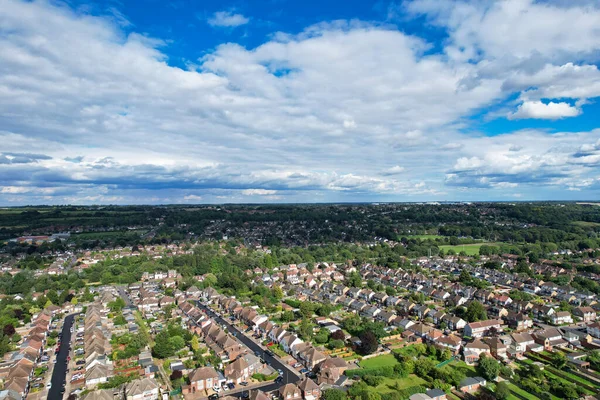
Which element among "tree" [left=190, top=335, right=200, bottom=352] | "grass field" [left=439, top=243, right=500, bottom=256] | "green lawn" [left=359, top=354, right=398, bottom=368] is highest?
"grass field" [left=439, top=243, right=500, bottom=256]

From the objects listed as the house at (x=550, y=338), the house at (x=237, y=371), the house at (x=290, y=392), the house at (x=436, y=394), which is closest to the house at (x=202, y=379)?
the house at (x=237, y=371)

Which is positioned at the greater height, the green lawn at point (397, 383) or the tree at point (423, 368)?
the tree at point (423, 368)

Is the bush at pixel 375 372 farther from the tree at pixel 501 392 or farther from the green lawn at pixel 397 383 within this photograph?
the tree at pixel 501 392

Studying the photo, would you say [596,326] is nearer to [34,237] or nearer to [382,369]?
[382,369]

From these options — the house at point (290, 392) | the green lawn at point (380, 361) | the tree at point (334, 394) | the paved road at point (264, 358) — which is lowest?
the paved road at point (264, 358)

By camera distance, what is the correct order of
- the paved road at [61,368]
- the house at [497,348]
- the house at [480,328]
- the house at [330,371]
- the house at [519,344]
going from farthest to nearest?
the house at [480,328] → the house at [519,344] → the house at [497,348] → the house at [330,371] → the paved road at [61,368]

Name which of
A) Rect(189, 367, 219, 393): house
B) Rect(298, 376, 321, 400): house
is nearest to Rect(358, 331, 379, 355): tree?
Rect(298, 376, 321, 400): house

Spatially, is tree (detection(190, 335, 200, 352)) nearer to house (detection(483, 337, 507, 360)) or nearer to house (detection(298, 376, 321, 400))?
house (detection(298, 376, 321, 400))

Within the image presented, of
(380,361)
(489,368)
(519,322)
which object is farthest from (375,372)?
(519,322)
